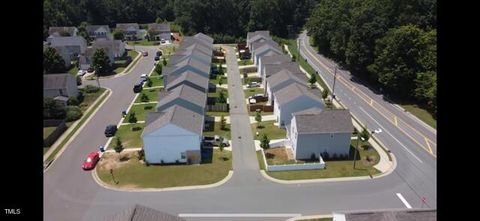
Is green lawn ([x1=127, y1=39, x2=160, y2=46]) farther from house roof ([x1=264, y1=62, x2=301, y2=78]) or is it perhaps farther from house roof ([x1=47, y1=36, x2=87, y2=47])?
house roof ([x1=264, y1=62, x2=301, y2=78])

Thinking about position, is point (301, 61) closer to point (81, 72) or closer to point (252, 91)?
point (252, 91)

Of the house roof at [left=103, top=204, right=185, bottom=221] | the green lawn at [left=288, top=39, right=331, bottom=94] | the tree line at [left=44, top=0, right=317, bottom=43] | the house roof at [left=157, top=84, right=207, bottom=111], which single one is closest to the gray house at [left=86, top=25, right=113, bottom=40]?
the tree line at [left=44, top=0, right=317, bottom=43]

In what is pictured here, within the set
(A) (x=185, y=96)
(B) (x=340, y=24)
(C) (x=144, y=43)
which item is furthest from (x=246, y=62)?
(A) (x=185, y=96)

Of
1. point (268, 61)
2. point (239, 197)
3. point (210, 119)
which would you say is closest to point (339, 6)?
point (268, 61)

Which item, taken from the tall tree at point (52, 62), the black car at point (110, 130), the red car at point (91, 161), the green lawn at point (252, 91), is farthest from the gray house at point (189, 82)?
the tall tree at point (52, 62)

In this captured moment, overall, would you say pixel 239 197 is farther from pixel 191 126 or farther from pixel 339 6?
pixel 339 6

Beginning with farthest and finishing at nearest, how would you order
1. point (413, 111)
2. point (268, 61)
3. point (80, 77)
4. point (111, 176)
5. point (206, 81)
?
point (80, 77) → point (268, 61) → point (206, 81) → point (413, 111) → point (111, 176)
